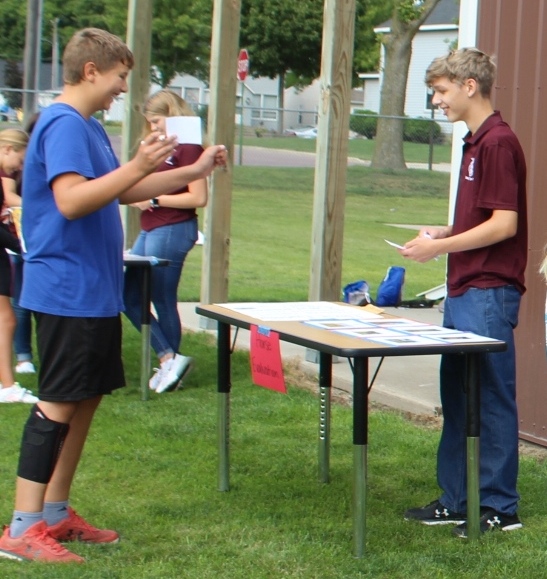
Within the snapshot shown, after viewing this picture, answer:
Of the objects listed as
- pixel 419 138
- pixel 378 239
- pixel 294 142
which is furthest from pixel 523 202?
pixel 419 138

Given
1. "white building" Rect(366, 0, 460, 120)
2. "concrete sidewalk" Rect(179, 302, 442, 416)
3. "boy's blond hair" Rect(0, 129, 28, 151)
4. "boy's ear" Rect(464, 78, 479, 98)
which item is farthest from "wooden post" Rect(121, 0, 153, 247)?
"white building" Rect(366, 0, 460, 120)

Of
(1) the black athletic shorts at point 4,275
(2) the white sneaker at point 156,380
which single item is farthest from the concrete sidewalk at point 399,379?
(1) the black athletic shorts at point 4,275

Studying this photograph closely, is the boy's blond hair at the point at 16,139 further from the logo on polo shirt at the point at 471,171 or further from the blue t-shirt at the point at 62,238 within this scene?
the logo on polo shirt at the point at 471,171

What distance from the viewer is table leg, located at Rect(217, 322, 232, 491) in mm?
5133

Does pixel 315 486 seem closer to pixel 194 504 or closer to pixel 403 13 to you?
→ pixel 194 504

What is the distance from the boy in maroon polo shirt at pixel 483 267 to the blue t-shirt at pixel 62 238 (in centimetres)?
116

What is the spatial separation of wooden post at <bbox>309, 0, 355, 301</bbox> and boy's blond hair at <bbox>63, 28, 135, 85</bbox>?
3532mm

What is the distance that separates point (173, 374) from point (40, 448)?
3093 millimetres

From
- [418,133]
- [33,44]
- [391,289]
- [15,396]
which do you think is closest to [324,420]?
[15,396]

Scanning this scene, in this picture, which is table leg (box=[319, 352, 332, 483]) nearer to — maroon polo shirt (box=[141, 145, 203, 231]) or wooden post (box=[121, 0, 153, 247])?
maroon polo shirt (box=[141, 145, 203, 231])

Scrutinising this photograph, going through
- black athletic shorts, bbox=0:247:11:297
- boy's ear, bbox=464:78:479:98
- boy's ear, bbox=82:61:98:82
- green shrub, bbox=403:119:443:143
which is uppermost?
green shrub, bbox=403:119:443:143

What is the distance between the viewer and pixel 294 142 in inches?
1260

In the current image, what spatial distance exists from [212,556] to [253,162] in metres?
26.0

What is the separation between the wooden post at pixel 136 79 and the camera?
9859 millimetres
